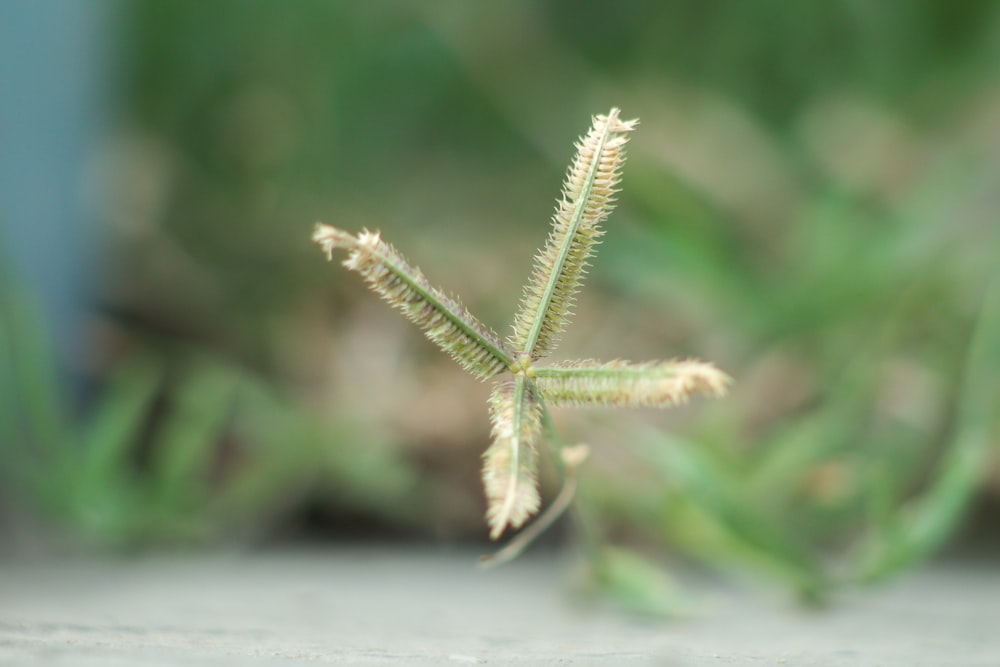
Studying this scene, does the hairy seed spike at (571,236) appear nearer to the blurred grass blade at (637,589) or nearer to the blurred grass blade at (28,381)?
the blurred grass blade at (637,589)

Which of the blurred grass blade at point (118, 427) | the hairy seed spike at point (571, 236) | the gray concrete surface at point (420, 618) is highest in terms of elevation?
the blurred grass blade at point (118, 427)

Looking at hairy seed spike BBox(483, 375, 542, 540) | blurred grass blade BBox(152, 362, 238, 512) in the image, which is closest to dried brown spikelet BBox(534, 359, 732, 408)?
hairy seed spike BBox(483, 375, 542, 540)

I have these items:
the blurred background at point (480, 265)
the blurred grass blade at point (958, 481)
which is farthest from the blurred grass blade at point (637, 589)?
the blurred grass blade at point (958, 481)

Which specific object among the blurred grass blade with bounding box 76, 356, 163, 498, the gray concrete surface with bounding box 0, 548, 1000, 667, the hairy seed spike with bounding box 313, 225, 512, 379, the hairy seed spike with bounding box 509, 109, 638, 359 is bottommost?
the gray concrete surface with bounding box 0, 548, 1000, 667

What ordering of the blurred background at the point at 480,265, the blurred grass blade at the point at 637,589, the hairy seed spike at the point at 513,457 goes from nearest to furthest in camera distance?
1. the hairy seed spike at the point at 513,457
2. the blurred grass blade at the point at 637,589
3. the blurred background at the point at 480,265

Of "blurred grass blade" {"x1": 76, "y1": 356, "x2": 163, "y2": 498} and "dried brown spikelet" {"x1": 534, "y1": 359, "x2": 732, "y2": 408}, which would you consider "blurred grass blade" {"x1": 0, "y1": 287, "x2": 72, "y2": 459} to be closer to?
"blurred grass blade" {"x1": 76, "y1": 356, "x2": 163, "y2": 498}

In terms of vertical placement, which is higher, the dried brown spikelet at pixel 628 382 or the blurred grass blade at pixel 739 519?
the blurred grass blade at pixel 739 519

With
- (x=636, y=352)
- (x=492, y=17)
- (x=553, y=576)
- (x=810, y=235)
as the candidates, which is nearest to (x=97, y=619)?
(x=553, y=576)

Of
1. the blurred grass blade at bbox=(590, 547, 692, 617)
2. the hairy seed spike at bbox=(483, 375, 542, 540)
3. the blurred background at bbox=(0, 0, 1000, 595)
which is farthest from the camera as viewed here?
the blurred background at bbox=(0, 0, 1000, 595)

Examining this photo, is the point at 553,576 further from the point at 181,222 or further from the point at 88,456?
the point at 181,222
